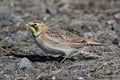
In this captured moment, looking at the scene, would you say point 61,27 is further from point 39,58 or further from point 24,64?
point 24,64

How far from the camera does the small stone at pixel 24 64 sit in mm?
8289

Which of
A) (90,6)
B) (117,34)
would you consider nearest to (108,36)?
(117,34)

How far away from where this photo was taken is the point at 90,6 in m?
13.5

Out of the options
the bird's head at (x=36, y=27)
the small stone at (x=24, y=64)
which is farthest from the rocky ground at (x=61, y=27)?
the bird's head at (x=36, y=27)

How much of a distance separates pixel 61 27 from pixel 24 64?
3150mm

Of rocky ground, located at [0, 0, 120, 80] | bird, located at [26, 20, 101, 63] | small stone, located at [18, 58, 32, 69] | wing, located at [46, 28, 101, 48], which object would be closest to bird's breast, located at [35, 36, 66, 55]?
bird, located at [26, 20, 101, 63]

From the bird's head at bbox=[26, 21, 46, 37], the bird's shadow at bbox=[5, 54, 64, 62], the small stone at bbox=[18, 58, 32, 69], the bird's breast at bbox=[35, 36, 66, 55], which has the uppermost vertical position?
the bird's head at bbox=[26, 21, 46, 37]

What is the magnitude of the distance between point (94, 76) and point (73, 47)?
0.92m

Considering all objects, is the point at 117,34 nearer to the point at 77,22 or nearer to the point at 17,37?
the point at 77,22

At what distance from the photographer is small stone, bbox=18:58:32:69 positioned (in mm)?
8289

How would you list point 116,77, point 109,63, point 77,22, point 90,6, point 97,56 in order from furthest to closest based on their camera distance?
1. point 90,6
2. point 77,22
3. point 97,56
4. point 109,63
5. point 116,77

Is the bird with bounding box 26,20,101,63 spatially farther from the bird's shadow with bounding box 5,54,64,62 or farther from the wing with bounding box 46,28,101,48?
the bird's shadow with bounding box 5,54,64,62

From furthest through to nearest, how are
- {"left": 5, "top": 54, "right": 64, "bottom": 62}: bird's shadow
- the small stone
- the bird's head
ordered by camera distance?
{"left": 5, "top": 54, "right": 64, "bottom": 62}: bird's shadow
the bird's head
the small stone

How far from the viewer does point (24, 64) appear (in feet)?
27.4
